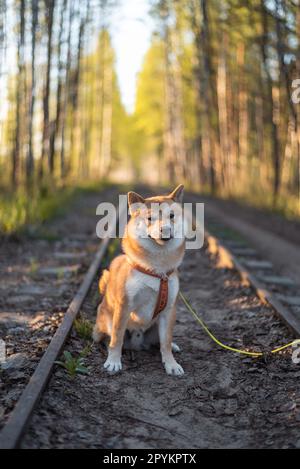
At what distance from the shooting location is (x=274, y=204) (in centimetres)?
1636

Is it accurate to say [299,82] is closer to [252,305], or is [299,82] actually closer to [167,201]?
[252,305]

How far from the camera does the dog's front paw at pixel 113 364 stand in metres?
4.37

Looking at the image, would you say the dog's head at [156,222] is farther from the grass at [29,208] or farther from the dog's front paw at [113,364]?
the grass at [29,208]

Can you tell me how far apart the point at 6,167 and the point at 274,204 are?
8.34 meters

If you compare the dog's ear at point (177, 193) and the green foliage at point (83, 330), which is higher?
the dog's ear at point (177, 193)

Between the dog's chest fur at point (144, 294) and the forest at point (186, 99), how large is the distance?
600cm

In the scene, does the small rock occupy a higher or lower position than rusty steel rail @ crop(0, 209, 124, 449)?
lower

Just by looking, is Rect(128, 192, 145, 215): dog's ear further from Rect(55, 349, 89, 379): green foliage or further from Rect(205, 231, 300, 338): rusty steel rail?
Rect(205, 231, 300, 338): rusty steel rail

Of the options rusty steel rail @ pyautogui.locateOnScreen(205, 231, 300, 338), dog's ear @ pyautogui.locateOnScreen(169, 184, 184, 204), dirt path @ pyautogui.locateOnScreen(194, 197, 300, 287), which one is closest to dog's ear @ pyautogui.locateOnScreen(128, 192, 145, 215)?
dog's ear @ pyautogui.locateOnScreen(169, 184, 184, 204)

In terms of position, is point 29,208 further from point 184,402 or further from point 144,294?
point 184,402

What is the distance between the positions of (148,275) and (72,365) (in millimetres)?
890

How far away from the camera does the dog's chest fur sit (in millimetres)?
4277

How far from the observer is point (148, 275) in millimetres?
4297

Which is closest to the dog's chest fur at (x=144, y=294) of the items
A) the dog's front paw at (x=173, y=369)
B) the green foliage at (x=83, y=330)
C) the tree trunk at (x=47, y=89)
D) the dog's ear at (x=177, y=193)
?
the dog's front paw at (x=173, y=369)
